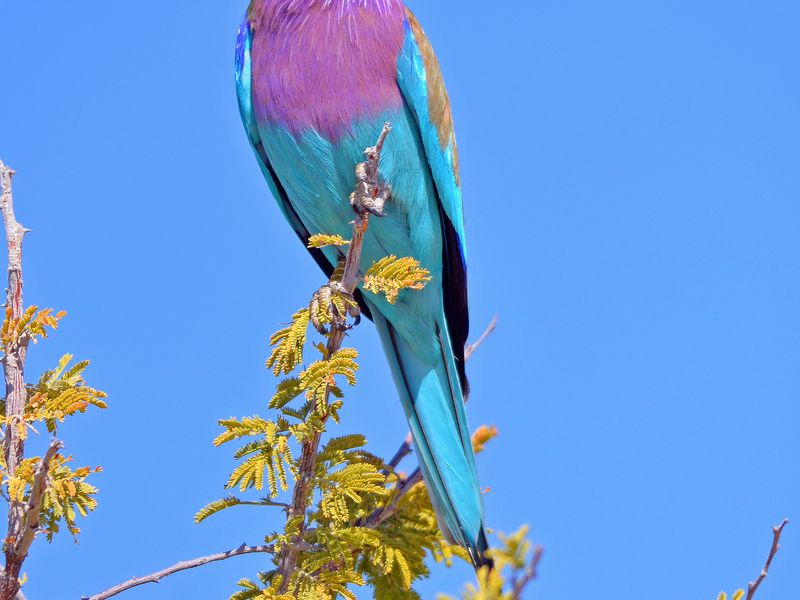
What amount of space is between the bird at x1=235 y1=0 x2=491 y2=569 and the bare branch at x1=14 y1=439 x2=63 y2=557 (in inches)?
69.6

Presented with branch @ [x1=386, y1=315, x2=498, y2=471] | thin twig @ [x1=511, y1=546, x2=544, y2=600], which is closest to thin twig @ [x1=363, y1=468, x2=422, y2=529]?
branch @ [x1=386, y1=315, x2=498, y2=471]

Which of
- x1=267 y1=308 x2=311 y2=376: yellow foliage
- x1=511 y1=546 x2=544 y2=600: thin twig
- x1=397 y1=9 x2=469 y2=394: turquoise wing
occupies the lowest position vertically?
x1=511 y1=546 x2=544 y2=600: thin twig

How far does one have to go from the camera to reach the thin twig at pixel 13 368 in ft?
8.15

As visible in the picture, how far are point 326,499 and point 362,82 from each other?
1.90 meters

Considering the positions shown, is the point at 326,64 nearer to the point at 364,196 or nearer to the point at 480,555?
the point at 364,196

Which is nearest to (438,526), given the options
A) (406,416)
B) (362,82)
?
(406,416)

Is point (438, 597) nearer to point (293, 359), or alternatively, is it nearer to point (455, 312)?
point (293, 359)

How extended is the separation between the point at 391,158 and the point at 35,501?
2.30 meters

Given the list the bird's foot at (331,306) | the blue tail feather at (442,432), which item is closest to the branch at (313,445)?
the bird's foot at (331,306)

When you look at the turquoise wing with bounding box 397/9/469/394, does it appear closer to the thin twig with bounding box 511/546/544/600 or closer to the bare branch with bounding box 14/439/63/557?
the bare branch with bounding box 14/439/63/557

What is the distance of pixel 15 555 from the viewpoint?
2.32 meters

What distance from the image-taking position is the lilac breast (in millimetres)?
4000

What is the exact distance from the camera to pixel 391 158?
4.08m

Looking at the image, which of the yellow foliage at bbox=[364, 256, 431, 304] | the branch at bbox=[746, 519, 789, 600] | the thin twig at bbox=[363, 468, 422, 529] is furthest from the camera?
the thin twig at bbox=[363, 468, 422, 529]
